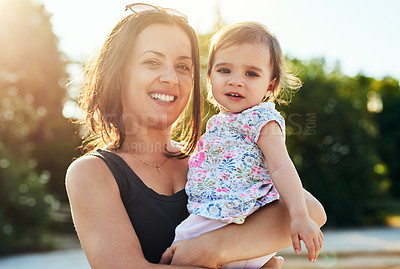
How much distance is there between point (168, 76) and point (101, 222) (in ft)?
2.70

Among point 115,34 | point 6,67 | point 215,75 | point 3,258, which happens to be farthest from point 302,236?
point 6,67

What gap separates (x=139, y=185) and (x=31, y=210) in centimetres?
1047

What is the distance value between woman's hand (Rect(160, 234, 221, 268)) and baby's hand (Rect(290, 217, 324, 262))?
0.34 metres

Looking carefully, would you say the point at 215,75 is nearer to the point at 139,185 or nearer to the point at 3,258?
the point at 139,185

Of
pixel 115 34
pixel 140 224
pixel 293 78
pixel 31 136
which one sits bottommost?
pixel 31 136

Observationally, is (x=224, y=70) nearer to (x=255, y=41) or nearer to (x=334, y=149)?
(x=255, y=41)

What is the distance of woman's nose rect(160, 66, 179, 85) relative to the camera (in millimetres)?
2242

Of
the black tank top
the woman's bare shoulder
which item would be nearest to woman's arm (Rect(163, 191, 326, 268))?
the black tank top

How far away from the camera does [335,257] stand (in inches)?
438

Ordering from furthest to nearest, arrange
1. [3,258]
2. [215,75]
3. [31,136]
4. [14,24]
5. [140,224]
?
[31,136] → [14,24] → [3,258] → [215,75] → [140,224]

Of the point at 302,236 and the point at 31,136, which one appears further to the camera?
the point at 31,136

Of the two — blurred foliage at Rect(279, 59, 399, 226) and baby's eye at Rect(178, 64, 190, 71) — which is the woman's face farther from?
blurred foliage at Rect(279, 59, 399, 226)

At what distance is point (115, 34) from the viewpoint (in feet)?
7.75

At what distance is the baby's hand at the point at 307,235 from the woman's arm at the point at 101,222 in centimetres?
55
